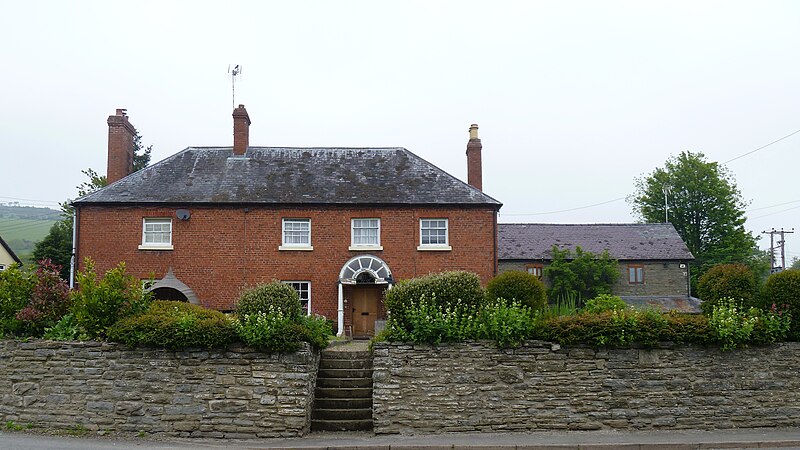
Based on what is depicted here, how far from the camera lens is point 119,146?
2697 centimetres

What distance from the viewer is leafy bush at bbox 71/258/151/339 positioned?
12289 mm

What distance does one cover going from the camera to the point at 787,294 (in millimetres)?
12469

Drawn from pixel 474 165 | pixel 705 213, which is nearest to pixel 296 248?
pixel 474 165

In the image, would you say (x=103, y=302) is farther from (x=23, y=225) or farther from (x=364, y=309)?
(x=23, y=225)

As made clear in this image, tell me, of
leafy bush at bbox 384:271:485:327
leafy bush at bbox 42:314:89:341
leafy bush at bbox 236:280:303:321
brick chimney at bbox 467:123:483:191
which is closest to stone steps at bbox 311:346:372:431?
leafy bush at bbox 236:280:303:321

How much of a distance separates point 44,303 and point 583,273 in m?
30.4

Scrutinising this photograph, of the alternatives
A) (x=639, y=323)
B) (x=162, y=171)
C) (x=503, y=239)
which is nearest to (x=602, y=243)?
(x=503, y=239)

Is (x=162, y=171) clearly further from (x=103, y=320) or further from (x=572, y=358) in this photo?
(x=572, y=358)

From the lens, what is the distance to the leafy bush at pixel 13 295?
1272 cm

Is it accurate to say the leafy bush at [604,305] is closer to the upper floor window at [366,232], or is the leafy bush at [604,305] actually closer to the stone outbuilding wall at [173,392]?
the stone outbuilding wall at [173,392]

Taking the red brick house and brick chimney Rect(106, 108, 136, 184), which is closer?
the red brick house

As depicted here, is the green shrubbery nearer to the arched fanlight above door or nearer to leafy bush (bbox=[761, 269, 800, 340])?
leafy bush (bbox=[761, 269, 800, 340])

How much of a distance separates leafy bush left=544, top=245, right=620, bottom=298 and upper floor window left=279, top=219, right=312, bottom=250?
17.1m

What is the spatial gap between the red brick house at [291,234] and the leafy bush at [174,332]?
12630 mm
